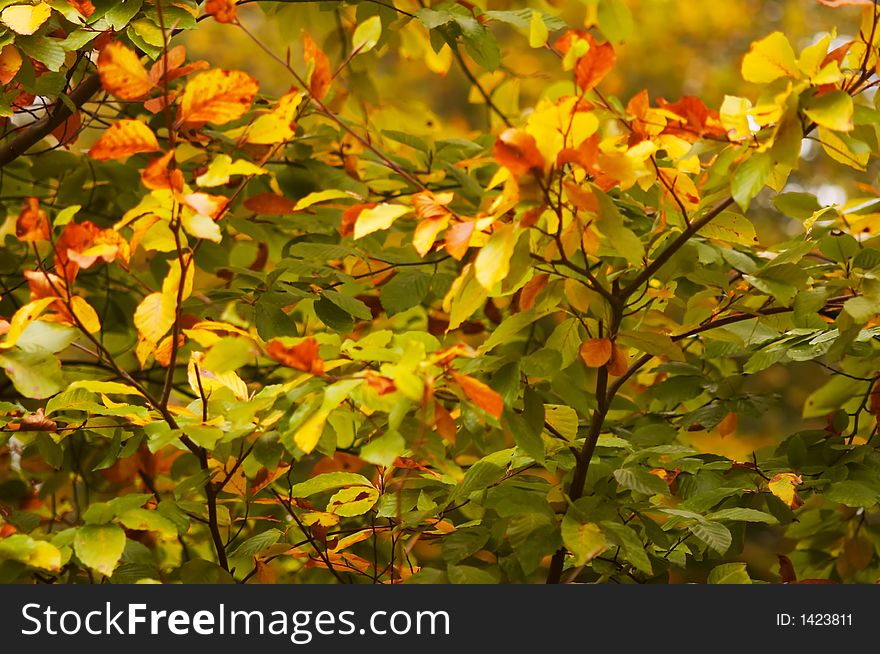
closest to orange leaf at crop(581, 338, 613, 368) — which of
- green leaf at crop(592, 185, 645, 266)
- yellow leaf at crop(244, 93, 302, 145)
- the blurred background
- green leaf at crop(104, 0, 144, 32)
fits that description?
green leaf at crop(592, 185, 645, 266)

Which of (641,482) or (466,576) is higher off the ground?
(641,482)

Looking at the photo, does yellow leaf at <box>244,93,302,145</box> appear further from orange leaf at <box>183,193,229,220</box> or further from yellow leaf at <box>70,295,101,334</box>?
yellow leaf at <box>70,295,101,334</box>

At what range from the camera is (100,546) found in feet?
3.10

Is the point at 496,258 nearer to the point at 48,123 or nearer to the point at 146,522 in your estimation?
the point at 146,522

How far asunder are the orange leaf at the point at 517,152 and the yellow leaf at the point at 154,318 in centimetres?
42

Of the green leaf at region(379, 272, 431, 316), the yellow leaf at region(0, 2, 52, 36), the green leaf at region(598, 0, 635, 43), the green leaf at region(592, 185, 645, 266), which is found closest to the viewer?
the green leaf at region(592, 185, 645, 266)

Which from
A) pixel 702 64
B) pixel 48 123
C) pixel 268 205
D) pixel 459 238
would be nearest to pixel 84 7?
pixel 48 123

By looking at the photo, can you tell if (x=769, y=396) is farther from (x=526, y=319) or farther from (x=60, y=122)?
(x=60, y=122)

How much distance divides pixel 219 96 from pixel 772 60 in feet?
1.99

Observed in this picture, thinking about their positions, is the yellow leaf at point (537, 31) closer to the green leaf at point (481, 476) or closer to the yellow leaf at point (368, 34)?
the yellow leaf at point (368, 34)

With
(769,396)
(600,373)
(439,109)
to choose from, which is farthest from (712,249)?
(439,109)

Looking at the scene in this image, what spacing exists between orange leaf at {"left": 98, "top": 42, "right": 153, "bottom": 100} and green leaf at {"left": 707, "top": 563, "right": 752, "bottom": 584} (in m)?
0.91

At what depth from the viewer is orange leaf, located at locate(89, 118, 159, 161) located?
953mm

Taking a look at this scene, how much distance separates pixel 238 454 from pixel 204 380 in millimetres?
135
